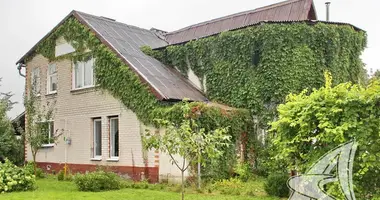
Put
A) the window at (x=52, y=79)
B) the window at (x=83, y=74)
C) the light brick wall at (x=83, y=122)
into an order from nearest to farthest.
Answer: the light brick wall at (x=83, y=122) → the window at (x=83, y=74) → the window at (x=52, y=79)

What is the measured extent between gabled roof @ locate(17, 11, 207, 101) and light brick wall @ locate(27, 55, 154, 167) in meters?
1.67

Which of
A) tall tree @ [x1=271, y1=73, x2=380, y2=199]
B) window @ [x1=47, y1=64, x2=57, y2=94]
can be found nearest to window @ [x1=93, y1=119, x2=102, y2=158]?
window @ [x1=47, y1=64, x2=57, y2=94]

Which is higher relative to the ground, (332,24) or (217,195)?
(332,24)

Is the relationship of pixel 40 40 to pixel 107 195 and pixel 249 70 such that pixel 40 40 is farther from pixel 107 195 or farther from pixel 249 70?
pixel 107 195

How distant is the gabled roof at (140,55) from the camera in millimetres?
16234

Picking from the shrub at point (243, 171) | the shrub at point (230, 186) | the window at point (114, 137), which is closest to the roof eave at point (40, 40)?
the window at point (114, 137)

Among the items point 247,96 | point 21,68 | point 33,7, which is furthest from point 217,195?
point 21,68

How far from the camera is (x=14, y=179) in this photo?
13805 millimetres

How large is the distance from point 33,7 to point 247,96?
909cm

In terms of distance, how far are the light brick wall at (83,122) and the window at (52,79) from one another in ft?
0.76

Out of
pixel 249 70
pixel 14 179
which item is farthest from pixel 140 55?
pixel 14 179

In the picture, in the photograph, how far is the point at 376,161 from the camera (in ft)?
21.3

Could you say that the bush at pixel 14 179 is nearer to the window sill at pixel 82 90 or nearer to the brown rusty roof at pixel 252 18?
the window sill at pixel 82 90

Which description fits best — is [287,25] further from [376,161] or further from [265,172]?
[376,161]
